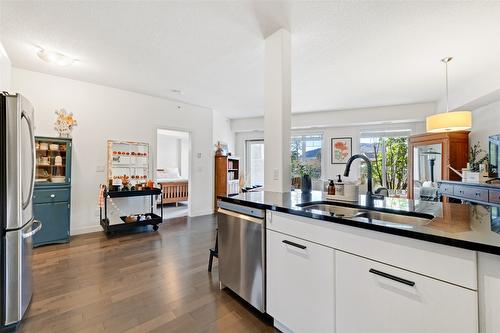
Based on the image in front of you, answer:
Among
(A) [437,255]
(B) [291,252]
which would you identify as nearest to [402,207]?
(A) [437,255]

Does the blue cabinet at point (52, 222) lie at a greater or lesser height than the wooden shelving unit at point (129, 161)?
lesser

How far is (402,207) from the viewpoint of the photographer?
5.20ft

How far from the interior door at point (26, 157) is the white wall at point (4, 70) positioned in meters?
1.61

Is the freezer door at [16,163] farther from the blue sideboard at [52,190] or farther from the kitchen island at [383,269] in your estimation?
the blue sideboard at [52,190]

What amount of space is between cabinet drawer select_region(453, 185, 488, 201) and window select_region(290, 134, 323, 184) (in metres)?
3.05

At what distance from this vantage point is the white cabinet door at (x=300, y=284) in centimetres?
134

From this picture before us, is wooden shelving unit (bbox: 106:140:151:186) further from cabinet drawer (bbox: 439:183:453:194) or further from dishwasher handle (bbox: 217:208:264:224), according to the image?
cabinet drawer (bbox: 439:183:453:194)

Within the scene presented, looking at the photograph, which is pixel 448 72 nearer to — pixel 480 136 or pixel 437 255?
pixel 480 136

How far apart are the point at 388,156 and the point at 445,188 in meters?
1.85

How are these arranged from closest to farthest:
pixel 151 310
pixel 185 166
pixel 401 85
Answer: pixel 151 310
pixel 401 85
pixel 185 166

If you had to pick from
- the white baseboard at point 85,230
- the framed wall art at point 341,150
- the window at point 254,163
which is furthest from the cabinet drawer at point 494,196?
Answer: the white baseboard at point 85,230

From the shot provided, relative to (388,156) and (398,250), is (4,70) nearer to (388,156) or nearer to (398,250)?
(398,250)

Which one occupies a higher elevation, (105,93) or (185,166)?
(105,93)

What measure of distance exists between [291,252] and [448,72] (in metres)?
3.77
